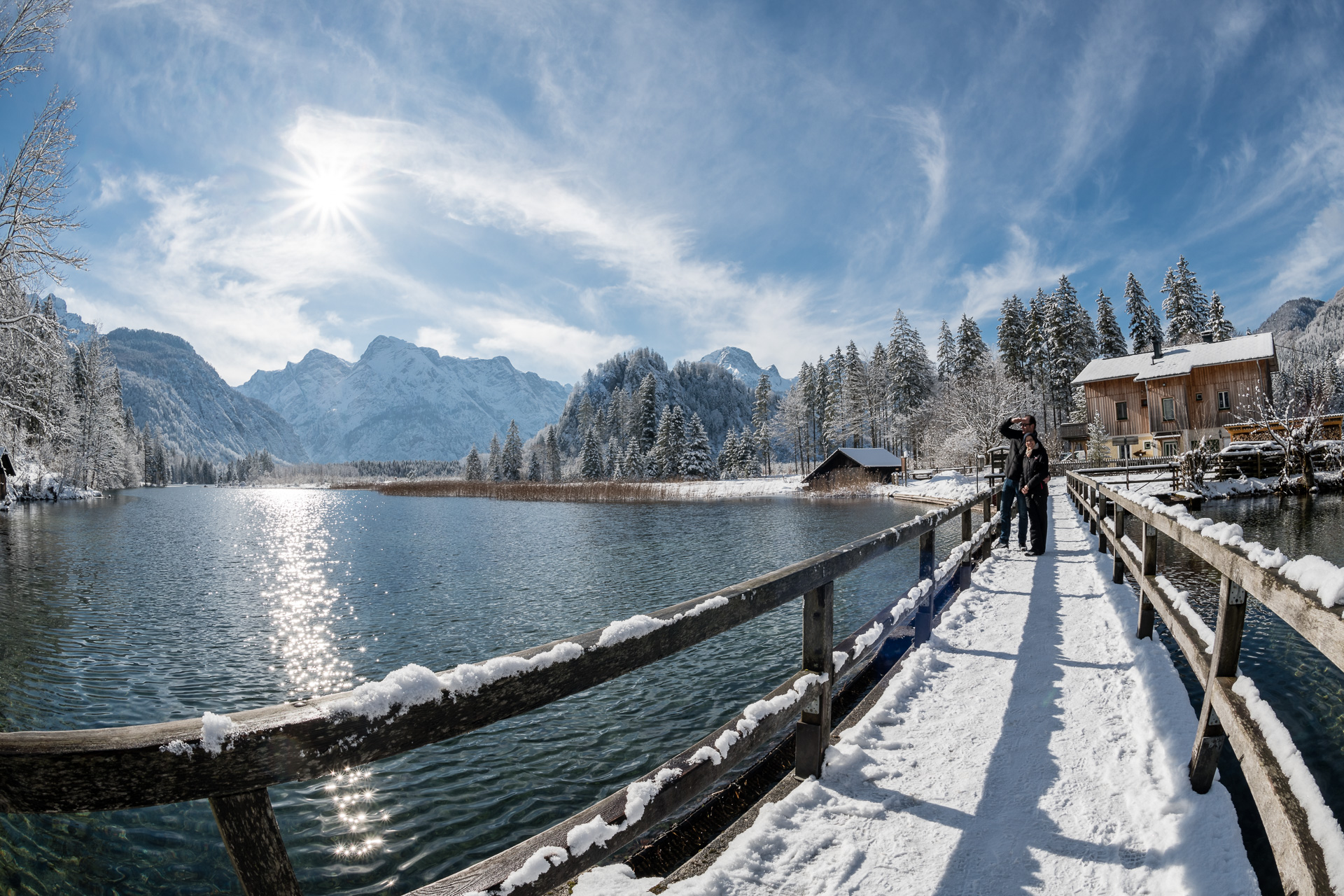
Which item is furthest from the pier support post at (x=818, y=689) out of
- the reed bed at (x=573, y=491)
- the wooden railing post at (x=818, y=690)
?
the reed bed at (x=573, y=491)

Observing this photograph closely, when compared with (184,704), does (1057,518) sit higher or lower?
higher

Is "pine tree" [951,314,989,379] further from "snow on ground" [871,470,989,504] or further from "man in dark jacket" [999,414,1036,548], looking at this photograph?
"man in dark jacket" [999,414,1036,548]

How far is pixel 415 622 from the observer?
1111 cm

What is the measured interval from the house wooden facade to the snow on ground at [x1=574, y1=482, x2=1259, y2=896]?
149ft

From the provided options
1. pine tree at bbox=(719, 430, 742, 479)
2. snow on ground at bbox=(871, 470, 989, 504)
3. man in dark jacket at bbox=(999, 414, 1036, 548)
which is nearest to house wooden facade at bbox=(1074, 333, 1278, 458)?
snow on ground at bbox=(871, 470, 989, 504)

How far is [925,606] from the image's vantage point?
5.61m

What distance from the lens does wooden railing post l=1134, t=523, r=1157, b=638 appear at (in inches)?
196

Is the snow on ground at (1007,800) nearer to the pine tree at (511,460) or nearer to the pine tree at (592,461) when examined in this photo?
the pine tree at (592,461)

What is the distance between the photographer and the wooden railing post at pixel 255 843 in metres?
1.31

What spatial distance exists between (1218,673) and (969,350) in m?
69.4

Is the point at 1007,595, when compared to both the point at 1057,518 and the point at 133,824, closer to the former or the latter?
the point at 133,824

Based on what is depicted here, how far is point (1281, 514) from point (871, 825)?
2802cm

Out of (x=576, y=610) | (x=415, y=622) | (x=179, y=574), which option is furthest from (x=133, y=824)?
(x=179, y=574)

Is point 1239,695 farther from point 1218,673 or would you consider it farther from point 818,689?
point 818,689
